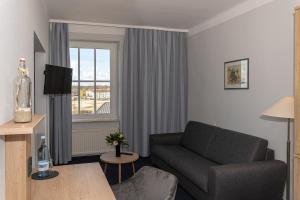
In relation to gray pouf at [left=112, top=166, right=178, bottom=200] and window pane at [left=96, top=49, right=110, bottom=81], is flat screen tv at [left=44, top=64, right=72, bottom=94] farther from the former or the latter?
gray pouf at [left=112, top=166, right=178, bottom=200]

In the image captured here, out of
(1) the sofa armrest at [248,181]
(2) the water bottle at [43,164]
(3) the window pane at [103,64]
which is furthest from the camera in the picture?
(3) the window pane at [103,64]

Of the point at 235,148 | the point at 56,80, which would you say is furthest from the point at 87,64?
the point at 235,148

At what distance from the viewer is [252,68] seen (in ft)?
12.0

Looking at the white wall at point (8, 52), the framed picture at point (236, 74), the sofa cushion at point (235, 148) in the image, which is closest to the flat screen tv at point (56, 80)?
the white wall at point (8, 52)

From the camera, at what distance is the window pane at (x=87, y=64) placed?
5.27 meters

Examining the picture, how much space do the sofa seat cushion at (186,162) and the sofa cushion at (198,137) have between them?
0.36 ft

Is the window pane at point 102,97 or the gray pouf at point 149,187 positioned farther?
the window pane at point 102,97

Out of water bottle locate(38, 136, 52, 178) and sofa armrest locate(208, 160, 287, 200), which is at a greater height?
water bottle locate(38, 136, 52, 178)

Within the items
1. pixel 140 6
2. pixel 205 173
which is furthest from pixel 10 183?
pixel 140 6

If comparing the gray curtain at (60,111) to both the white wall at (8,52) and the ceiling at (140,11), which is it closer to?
the ceiling at (140,11)

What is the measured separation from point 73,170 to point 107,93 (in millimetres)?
3359

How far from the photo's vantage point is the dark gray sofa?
2754mm

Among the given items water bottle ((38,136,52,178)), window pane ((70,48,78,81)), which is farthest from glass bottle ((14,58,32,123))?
window pane ((70,48,78,81))

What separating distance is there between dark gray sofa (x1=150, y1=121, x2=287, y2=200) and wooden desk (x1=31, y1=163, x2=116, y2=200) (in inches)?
52.1
